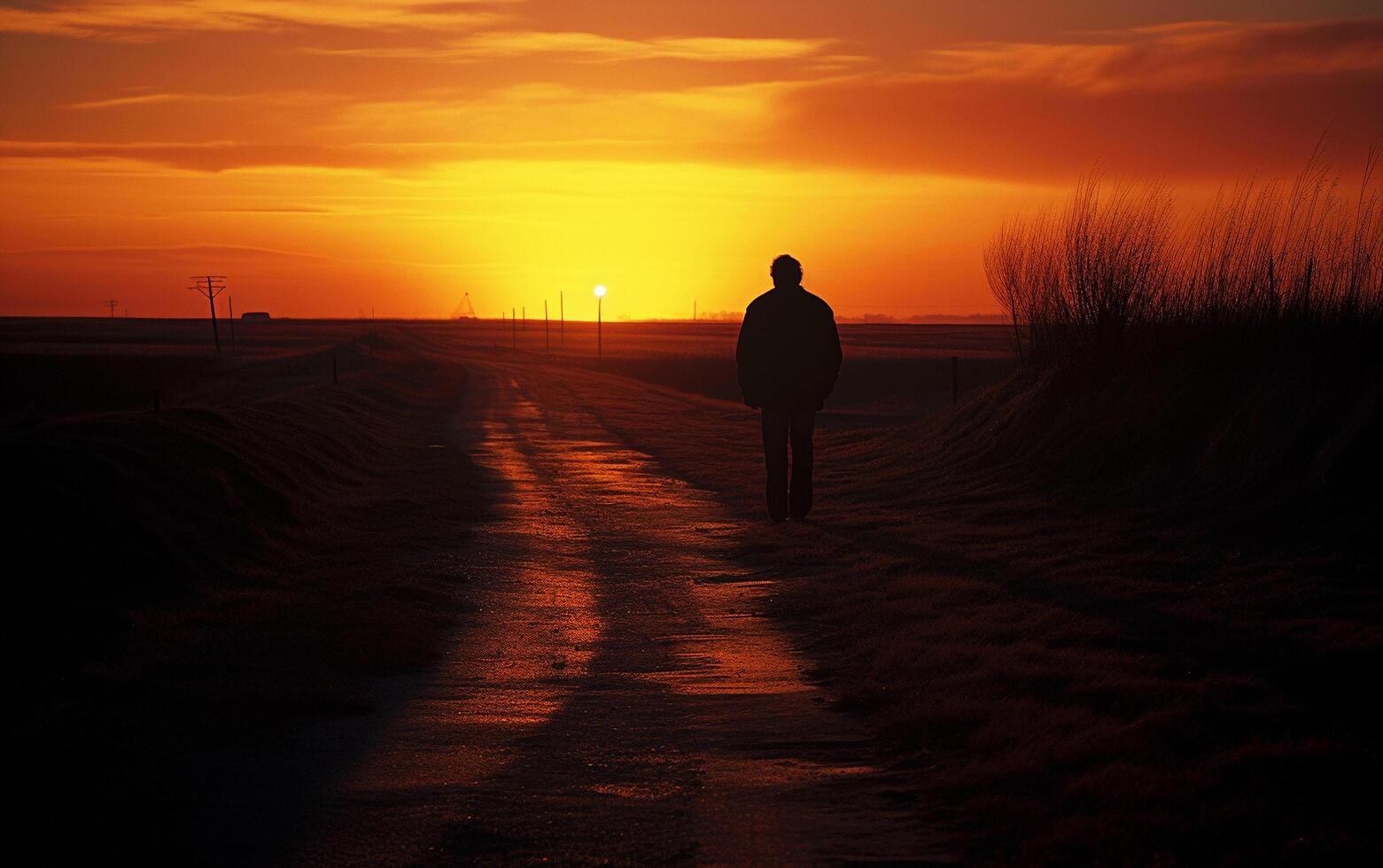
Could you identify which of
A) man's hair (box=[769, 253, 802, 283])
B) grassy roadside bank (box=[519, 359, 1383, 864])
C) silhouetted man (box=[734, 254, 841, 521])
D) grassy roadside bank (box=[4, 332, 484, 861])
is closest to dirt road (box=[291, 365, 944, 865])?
grassy roadside bank (box=[519, 359, 1383, 864])

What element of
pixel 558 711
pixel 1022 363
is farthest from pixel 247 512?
pixel 1022 363

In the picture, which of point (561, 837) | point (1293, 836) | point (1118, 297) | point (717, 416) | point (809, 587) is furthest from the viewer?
point (717, 416)

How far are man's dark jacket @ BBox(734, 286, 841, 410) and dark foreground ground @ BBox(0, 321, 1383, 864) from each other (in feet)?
4.75

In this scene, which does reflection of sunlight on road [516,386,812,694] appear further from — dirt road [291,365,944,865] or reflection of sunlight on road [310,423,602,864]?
reflection of sunlight on road [310,423,602,864]

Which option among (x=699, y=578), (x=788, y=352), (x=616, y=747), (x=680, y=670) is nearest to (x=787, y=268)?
(x=788, y=352)

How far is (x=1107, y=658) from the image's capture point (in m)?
6.87

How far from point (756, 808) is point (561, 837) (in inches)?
32.5

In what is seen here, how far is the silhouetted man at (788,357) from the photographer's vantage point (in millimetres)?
13125

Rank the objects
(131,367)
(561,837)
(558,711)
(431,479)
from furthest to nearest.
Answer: (131,367)
(431,479)
(558,711)
(561,837)

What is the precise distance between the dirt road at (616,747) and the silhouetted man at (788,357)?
7.11 ft

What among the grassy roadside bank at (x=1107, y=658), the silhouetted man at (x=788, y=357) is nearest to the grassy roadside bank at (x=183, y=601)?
the grassy roadside bank at (x=1107, y=658)

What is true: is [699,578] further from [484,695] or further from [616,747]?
[616,747]

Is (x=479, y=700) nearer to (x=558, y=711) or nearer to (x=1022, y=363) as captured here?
(x=558, y=711)

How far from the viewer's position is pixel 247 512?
40.3 feet
